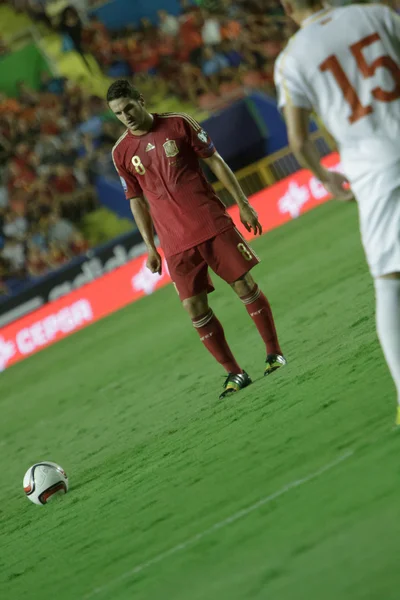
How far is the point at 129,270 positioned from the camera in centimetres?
1767

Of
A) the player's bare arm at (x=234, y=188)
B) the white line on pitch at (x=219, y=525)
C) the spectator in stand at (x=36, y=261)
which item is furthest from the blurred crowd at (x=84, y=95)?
the white line on pitch at (x=219, y=525)

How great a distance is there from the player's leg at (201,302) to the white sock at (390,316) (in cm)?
294

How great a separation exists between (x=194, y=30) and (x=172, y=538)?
2210 centimetres

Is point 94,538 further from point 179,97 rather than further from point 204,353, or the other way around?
point 179,97

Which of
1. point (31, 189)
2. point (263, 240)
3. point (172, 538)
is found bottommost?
point (172, 538)

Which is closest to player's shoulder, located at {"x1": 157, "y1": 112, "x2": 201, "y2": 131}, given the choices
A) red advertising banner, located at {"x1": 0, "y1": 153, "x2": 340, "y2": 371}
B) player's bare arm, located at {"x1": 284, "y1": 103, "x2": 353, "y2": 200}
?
player's bare arm, located at {"x1": 284, "y1": 103, "x2": 353, "y2": 200}

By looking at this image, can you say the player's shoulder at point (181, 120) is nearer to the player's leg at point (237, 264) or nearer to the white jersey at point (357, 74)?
the player's leg at point (237, 264)

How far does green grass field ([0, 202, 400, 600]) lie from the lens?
373 cm

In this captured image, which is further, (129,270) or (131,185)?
(129,270)

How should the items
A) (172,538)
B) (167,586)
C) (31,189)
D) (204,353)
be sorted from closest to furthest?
1. (167,586)
2. (172,538)
3. (204,353)
4. (31,189)

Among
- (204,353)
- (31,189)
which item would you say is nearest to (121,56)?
(31,189)

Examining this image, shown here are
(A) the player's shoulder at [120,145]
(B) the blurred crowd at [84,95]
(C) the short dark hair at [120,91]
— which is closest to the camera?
(C) the short dark hair at [120,91]

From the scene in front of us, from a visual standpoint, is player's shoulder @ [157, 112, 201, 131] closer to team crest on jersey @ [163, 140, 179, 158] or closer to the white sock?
team crest on jersey @ [163, 140, 179, 158]

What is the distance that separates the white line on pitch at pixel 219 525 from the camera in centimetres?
439
